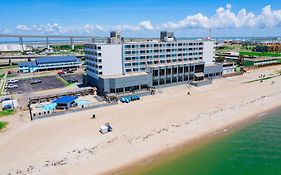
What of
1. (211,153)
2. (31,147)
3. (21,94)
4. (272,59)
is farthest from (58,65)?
(272,59)

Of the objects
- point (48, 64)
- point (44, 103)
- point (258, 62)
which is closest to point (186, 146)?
point (44, 103)

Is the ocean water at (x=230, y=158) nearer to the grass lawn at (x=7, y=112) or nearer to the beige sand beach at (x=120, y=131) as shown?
the beige sand beach at (x=120, y=131)

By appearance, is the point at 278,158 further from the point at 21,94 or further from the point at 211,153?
the point at 21,94

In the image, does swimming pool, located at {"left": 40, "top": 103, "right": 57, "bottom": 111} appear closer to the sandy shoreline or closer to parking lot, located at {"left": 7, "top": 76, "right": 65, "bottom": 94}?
parking lot, located at {"left": 7, "top": 76, "right": 65, "bottom": 94}

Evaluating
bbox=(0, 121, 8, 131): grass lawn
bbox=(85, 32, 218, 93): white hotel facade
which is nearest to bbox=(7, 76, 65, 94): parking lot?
bbox=(85, 32, 218, 93): white hotel facade

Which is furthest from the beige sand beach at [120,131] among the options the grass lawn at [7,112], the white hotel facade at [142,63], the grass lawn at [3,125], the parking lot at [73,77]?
the parking lot at [73,77]

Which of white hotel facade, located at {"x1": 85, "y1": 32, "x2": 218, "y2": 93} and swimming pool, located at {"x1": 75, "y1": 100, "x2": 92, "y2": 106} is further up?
white hotel facade, located at {"x1": 85, "y1": 32, "x2": 218, "y2": 93}

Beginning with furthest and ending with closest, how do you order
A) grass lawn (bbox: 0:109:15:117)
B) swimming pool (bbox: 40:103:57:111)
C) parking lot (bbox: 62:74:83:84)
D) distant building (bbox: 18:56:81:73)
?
distant building (bbox: 18:56:81:73), parking lot (bbox: 62:74:83:84), swimming pool (bbox: 40:103:57:111), grass lawn (bbox: 0:109:15:117)
